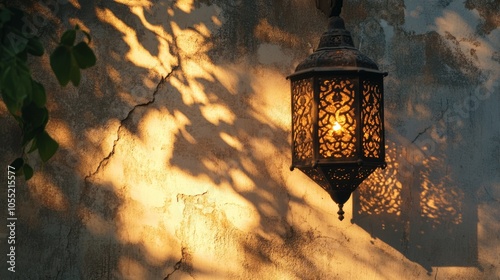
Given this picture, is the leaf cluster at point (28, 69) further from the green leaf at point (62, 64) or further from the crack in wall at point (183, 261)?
the crack in wall at point (183, 261)

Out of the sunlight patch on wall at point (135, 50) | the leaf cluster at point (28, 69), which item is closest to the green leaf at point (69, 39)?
the leaf cluster at point (28, 69)

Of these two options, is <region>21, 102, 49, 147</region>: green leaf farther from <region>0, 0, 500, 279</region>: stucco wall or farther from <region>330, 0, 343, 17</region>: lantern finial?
<region>330, 0, 343, 17</region>: lantern finial

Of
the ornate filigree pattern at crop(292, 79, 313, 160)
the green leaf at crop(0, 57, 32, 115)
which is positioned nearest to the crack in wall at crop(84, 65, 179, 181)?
the ornate filigree pattern at crop(292, 79, 313, 160)

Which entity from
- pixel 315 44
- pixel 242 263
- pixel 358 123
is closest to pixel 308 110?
pixel 358 123

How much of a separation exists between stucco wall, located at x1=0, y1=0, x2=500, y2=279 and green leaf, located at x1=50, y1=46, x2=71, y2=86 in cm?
180

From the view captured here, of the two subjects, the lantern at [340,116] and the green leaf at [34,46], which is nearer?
the green leaf at [34,46]

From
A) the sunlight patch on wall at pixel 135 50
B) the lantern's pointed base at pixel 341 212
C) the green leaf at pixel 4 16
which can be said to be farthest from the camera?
the sunlight patch on wall at pixel 135 50

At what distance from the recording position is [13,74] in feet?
7.82

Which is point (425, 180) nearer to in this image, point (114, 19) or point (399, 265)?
point (399, 265)

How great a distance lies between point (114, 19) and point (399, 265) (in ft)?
6.56

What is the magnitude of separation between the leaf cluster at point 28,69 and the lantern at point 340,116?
1506mm

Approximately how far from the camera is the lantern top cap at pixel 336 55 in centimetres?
383

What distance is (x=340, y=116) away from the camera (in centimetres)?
383

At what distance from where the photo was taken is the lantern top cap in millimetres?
3826
